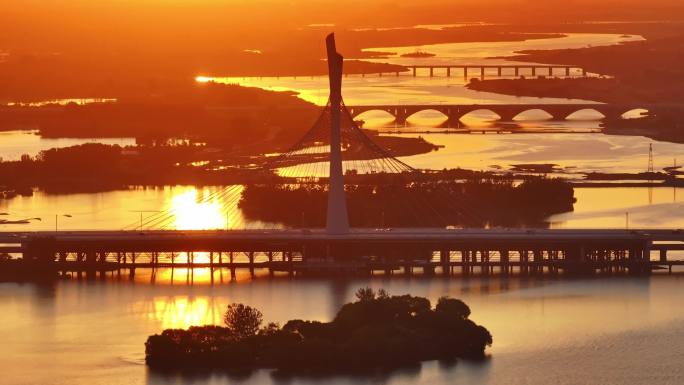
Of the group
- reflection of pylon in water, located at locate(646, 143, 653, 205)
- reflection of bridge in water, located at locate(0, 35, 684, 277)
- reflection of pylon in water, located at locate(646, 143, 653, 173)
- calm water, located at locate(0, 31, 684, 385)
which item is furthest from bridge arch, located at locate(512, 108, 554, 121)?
reflection of bridge in water, located at locate(0, 35, 684, 277)

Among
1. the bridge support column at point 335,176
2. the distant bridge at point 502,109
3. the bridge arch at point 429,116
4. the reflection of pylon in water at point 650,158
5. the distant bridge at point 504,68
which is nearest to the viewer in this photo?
the bridge support column at point 335,176

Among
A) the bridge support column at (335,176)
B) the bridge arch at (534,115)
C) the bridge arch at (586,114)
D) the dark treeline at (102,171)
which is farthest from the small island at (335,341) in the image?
the bridge arch at (586,114)

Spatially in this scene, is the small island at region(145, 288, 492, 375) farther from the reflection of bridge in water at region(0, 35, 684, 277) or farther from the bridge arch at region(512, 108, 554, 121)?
the bridge arch at region(512, 108, 554, 121)

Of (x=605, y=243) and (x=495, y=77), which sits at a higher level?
(x=495, y=77)

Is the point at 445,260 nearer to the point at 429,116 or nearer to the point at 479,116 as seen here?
the point at 479,116

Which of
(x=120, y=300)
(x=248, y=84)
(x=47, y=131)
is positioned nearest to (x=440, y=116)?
(x=47, y=131)

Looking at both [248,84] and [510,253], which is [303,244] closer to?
[510,253]

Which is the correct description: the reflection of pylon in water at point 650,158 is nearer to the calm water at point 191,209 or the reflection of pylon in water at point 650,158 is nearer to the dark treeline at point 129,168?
the calm water at point 191,209
